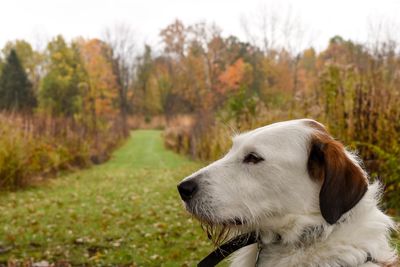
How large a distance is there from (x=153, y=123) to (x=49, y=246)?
57.8m

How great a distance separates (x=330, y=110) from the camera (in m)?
8.76

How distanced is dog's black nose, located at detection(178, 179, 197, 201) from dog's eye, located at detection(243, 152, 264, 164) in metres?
0.36

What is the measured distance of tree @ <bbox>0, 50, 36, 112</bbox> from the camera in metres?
41.9

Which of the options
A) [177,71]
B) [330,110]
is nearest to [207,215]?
[330,110]

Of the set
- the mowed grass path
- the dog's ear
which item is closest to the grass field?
the mowed grass path

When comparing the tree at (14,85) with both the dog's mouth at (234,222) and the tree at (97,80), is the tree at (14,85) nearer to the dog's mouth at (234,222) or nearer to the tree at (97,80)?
the tree at (97,80)

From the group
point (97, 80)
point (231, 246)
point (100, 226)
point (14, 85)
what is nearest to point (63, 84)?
point (14, 85)

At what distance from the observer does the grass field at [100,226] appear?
6.14 meters

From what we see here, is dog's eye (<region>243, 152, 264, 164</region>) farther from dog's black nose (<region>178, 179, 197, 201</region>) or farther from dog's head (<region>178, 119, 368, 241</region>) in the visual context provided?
dog's black nose (<region>178, 179, 197, 201</region>)

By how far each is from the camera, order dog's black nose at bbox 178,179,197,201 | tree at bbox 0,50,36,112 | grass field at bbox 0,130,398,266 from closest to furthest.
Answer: dog's black nose at bbox 178,179,197,201
grass field at bbox 0,130,398,266
tree at bbox 0,50,36,112

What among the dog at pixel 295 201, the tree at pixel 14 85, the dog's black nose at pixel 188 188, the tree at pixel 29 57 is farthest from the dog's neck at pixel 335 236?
the tree at pixel 29 57

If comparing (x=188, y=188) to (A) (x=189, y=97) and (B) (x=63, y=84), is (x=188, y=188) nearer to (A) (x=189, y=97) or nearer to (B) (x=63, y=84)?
(B) (x=63, y=84)

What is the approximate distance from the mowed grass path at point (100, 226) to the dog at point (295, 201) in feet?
10.5

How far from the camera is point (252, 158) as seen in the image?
2756 mm
